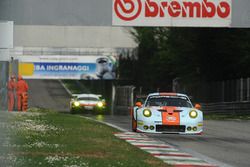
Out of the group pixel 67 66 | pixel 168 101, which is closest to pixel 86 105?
pixel 168 101

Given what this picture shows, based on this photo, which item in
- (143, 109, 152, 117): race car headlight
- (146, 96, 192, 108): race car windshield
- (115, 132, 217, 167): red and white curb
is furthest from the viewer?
(146, 96, 192, 108): race car windshield

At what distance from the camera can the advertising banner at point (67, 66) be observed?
6419 centimetres

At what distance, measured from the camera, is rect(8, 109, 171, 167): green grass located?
32.6 ft

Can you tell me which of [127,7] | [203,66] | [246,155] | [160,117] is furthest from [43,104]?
[246,155]

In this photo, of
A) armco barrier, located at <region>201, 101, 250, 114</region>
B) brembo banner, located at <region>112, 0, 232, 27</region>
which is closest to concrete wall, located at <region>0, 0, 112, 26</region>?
brembo banner, located at <region>112, 0, 232, 27</region>

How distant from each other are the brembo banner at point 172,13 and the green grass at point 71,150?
950cm

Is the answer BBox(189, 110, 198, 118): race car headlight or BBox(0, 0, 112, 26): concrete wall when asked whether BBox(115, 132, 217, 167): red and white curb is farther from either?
BBox(0, 0, 112, 26): concrete wall

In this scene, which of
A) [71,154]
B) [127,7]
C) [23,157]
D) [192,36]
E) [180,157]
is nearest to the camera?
[23,157]

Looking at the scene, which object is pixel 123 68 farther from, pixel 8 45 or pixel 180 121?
pixel 8 45

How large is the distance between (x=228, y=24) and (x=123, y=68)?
38.8m

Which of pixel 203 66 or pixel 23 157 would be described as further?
pixel 203 66

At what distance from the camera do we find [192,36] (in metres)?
46.6

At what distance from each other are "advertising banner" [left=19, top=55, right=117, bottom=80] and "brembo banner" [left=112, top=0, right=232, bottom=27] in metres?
38.6

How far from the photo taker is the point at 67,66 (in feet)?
212
